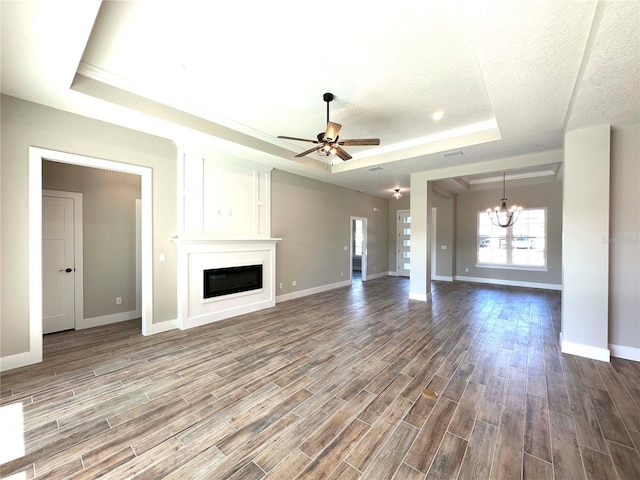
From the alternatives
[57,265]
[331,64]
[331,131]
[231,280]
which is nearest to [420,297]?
[231,280]

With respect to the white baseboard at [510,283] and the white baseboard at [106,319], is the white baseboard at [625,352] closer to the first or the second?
the white baseboard at [510,283]

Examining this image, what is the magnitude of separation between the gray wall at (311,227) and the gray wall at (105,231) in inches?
101

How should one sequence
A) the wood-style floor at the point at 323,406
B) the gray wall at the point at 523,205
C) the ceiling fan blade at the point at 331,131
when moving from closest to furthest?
the wood-style floor at the point at 323,406
the ceiling fan blade at the point at 331,131
the gray wall at the point at 523,205

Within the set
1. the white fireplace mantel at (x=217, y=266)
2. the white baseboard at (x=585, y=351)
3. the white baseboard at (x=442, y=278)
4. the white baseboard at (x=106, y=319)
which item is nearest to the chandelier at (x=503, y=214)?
the white baseboard at (x=442, y=278)

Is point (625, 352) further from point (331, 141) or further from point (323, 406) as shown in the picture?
point (331, 141)

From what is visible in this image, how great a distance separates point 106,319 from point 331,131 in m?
4.65

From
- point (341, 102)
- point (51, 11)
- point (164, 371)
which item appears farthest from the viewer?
point (341, 102)

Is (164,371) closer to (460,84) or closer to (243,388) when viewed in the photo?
(243,388)

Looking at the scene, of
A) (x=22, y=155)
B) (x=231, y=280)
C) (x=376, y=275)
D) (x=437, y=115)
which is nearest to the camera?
(x=22, y=155)

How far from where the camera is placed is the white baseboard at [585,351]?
301 cm

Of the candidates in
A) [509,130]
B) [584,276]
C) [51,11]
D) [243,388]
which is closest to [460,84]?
[509,130]

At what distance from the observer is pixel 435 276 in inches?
345

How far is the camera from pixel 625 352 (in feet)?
10.1

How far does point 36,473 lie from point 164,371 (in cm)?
120
